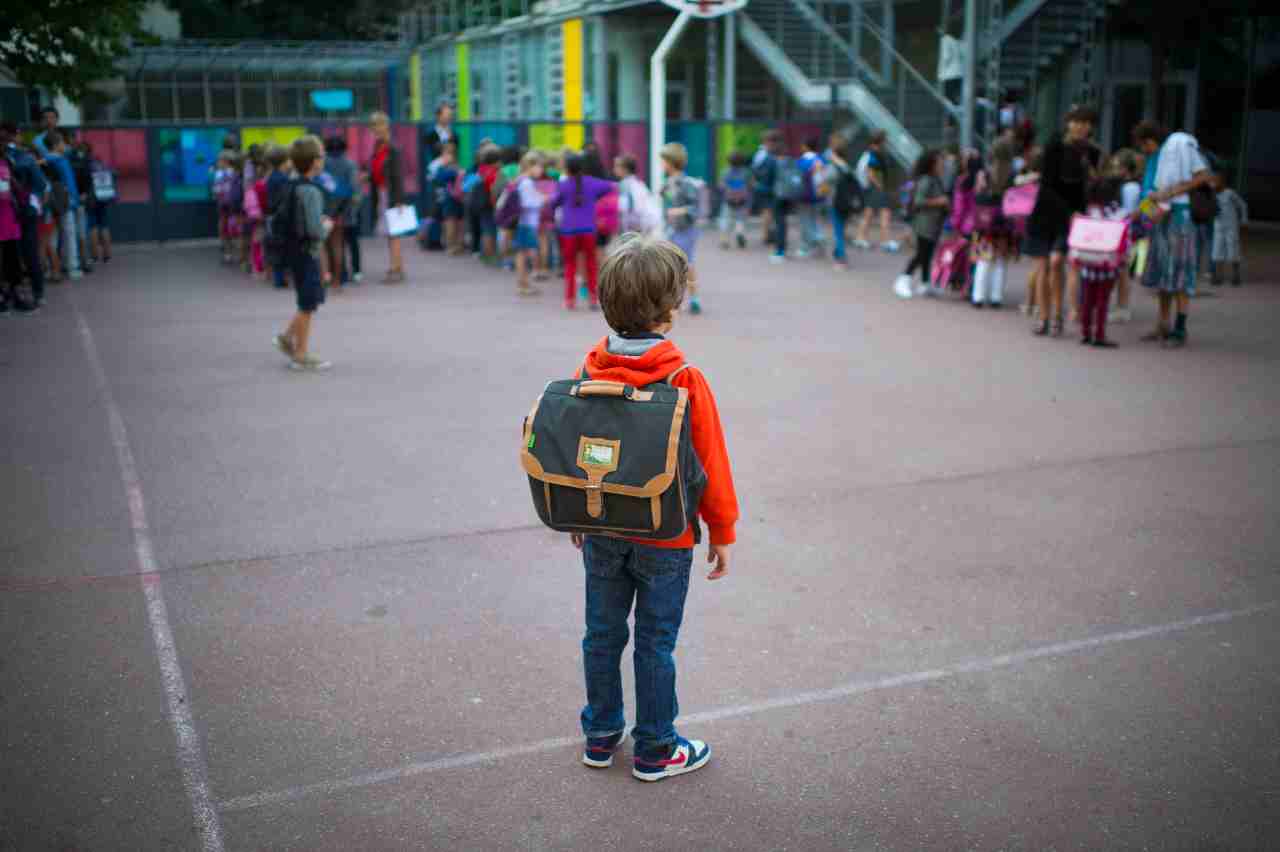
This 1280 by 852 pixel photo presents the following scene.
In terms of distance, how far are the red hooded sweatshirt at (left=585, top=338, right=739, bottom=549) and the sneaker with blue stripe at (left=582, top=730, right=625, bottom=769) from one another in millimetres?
718

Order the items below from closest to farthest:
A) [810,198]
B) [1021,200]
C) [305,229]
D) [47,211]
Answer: [305,229] < [1021,200] < [47,211] < [810,198]

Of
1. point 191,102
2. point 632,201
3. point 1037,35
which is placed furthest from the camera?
point 191,102

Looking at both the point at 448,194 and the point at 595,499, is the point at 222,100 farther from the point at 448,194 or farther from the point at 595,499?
the point at 595,499

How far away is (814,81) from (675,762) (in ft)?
75.7

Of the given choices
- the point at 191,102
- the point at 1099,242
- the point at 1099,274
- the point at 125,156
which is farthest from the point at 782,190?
the point at 191,102

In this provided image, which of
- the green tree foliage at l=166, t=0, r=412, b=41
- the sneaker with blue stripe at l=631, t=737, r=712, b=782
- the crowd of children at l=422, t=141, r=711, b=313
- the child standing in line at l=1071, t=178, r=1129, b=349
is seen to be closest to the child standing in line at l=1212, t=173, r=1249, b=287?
the child standing in line at l=1071, t=178, r=1129, b=349

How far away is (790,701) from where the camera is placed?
4227 millimetres

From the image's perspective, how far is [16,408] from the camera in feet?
28.1

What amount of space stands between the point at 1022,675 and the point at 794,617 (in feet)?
3.05

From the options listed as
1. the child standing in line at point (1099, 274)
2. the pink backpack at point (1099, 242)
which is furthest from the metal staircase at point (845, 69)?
the pink backpack at point (1099, 242)

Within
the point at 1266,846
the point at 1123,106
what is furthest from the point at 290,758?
the point at 1123,106

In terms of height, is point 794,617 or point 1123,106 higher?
point 1123,106

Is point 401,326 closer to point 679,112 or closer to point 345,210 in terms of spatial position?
point 345,210

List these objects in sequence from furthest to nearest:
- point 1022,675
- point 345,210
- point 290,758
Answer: point 345,210 < point 1022,675 < point 290,758
